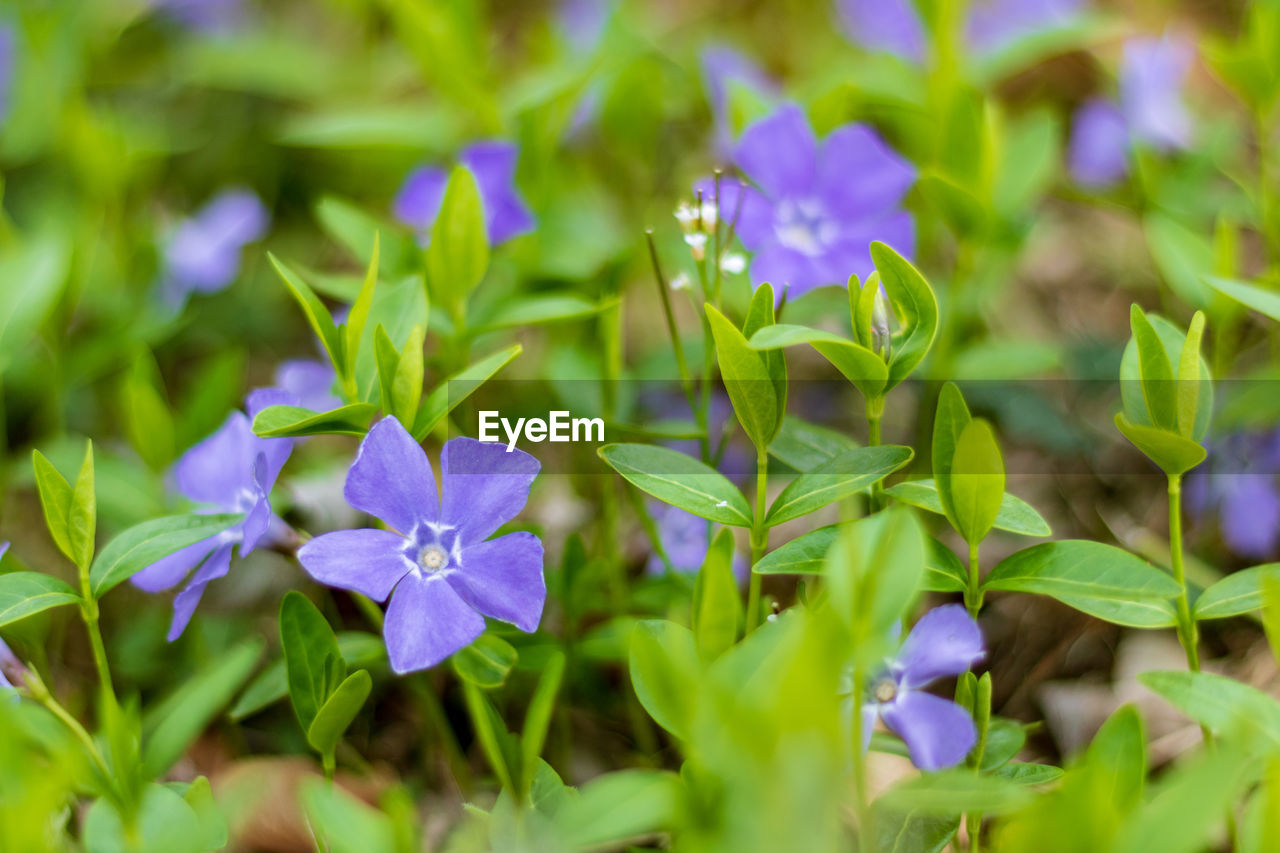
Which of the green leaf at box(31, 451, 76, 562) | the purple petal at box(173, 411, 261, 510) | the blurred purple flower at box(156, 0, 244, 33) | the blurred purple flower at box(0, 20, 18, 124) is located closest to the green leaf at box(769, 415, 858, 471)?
the purple petal at box(173, 411, 261, 510)

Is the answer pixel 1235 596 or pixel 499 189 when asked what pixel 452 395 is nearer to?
pixel 499 189

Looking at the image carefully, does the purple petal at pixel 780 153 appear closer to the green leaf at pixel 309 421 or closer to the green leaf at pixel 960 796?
the green leaf at pixel 309 421

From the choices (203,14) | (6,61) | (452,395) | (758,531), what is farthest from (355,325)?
(203,14)

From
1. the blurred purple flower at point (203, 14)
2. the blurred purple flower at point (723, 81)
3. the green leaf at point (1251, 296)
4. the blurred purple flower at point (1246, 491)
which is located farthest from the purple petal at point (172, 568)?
the blurred purple flower at point (203, 14)

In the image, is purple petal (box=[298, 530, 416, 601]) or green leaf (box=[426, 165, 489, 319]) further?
green leaf (box=[426, 165, 489, 319])

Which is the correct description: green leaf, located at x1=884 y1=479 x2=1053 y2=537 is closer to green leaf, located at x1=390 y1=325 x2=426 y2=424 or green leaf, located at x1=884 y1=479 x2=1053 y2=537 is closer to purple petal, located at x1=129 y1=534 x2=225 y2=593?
green leaf, located at x1=390 y1=325 x2=426 y2=424

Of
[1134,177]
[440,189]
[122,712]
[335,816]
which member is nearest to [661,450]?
[335,816]
